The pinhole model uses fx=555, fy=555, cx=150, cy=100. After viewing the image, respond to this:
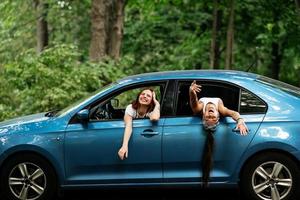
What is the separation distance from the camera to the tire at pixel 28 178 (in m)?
6.58

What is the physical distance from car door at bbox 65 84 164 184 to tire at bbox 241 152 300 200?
1.02 meters

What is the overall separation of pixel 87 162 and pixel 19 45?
61.4ft

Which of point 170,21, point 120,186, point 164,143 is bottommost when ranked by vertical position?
point 120,186

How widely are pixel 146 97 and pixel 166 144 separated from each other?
1.95ft

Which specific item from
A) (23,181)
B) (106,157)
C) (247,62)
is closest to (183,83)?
(106,157)

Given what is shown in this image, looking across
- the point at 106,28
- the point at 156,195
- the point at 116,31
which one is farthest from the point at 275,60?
the point at 156,195

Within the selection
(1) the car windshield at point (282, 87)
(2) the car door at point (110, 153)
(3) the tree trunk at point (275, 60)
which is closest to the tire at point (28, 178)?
(2) the car door at point (110, 153)

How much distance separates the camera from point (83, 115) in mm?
6465

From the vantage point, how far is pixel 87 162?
651cm

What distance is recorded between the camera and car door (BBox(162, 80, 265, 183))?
20.5ft

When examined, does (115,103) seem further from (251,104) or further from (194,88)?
(251,104)

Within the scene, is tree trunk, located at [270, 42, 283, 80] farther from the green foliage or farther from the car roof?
the car roof

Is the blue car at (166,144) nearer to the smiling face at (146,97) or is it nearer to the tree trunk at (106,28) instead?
the smiling face at (146,97)

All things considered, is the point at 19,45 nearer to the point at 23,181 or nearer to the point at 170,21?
the point at 170,21
